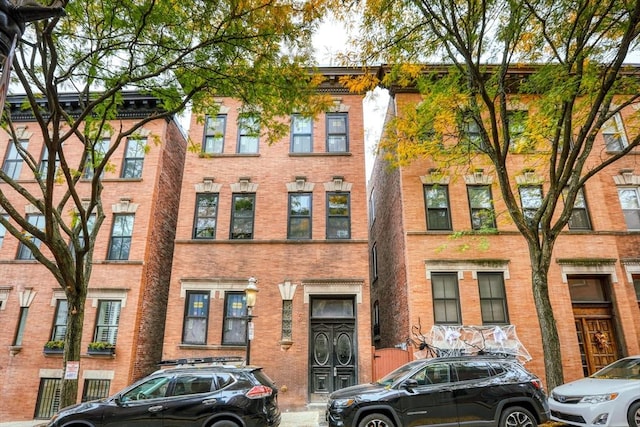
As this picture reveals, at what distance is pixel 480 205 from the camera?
45.1ft

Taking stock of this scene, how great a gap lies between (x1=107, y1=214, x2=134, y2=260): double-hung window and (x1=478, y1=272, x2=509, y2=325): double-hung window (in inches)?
519

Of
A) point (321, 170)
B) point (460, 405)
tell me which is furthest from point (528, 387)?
point (321, 170)

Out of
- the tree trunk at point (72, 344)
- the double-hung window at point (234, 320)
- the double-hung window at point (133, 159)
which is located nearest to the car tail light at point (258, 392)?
the tree trunk at point (72, 344)

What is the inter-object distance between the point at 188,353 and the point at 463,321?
9.48 meters

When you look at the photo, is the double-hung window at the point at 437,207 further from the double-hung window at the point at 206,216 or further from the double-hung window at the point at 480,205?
the double-hung window at the point at 206,216

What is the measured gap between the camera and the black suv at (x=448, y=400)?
7508 millimetres

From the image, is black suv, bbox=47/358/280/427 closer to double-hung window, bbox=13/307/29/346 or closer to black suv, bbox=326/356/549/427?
black suv, bbox=326/356/549/427

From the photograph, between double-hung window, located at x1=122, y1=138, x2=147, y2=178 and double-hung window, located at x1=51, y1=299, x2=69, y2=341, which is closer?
double-hung window, located at x1=51, y1=299, x2=69, y2=341

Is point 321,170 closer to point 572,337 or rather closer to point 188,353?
point 188,353

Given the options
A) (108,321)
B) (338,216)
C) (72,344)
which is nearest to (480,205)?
(338,216)

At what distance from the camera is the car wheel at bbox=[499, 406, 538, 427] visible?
7625mm

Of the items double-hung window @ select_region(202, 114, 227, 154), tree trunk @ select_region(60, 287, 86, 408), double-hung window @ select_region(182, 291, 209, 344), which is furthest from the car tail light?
double-hung window @ select_region(202, 114, 227, 154)

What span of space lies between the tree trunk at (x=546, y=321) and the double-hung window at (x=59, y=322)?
15287 mm

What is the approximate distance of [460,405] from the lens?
25.0 ft
